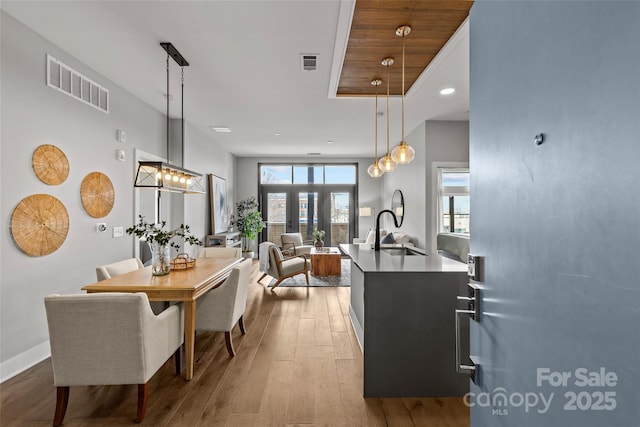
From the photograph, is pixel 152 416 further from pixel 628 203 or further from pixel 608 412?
pixel 628 203

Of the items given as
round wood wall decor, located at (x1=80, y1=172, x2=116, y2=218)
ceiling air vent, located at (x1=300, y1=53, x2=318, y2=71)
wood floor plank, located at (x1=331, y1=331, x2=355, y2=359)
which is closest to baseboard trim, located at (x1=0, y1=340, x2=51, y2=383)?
round wood wall decor, located at (x1=80, y1=172, x2=116, y2=218)

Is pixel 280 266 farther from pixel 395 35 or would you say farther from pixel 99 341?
pixel 395 35

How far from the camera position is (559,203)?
2.21 feet

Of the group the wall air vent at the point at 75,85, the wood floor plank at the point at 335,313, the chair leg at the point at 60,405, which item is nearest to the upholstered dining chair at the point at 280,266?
the wood floor plank at the point at 335,313

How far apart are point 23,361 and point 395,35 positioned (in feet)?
13.5

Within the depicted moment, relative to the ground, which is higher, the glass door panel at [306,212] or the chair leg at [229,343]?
the glass door panel at [306,212]

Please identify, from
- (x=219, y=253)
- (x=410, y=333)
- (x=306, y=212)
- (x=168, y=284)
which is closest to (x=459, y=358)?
(x=410, y=333)

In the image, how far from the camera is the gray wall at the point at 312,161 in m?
8.70

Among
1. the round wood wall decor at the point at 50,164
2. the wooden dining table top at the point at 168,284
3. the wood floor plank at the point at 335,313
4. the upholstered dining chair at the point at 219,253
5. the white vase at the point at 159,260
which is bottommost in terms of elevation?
the wood floor plank at the point at 335,313

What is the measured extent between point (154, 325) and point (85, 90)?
107 inches

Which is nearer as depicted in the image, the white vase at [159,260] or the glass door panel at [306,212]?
the white vase at [159,260]

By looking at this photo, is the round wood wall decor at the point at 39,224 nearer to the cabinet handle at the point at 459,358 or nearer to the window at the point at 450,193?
the cabinet handle at the point at 459,358

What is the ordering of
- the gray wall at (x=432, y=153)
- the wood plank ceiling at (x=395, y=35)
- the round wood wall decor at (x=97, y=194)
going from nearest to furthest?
the wood plank ceiling at (x=395, y=35) → the round wood wall decor at (x=97, y=194) → the gray wall at (x=432, y=153)

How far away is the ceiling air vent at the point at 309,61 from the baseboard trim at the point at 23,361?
3519 millimetres
